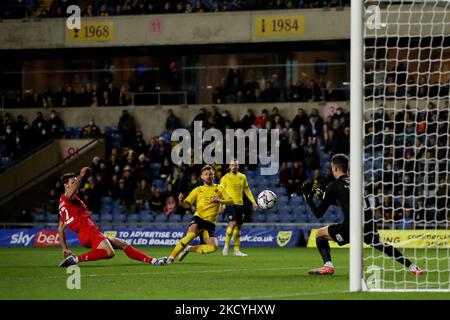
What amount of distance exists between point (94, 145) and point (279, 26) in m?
6.94

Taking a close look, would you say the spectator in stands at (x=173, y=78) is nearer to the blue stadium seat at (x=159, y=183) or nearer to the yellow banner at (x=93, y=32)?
the yellow banner at (x=93, y=32)

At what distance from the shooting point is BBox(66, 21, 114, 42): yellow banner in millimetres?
32844

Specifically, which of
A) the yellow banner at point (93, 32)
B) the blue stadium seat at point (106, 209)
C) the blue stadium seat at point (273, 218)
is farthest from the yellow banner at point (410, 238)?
the yellow banner at point (93, 32)

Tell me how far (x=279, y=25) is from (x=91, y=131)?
6784 mm

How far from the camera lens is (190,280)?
14.0 m

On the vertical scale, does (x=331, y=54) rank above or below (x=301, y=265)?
above

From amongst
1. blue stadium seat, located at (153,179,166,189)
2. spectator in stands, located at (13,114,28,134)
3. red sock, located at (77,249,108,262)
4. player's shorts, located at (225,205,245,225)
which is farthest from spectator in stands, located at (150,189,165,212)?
red sock, located at (77,249,108,262)

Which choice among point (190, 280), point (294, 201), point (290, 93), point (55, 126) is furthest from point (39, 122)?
point (190, 280)

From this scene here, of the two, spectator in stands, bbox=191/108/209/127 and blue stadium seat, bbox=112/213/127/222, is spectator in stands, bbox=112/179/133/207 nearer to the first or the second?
blue stadium seat, bbox=112/213/127/222

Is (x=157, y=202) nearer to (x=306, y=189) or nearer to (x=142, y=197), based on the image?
(x=142, y=197)

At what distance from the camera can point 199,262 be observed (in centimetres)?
1872

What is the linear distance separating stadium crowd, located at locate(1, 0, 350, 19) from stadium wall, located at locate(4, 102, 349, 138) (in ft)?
10.2
